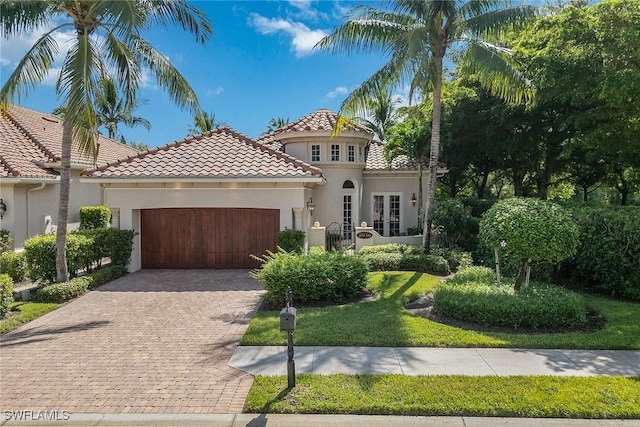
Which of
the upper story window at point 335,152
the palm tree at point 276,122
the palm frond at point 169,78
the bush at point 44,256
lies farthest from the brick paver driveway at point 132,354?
the palm tree at point 276,122

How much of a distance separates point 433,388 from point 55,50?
Result: 37.7 ft

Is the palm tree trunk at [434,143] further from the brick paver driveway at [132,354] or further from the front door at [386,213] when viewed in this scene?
the brick paver driveway at [132,354]

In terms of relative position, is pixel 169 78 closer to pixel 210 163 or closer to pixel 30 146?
pixel 210 163

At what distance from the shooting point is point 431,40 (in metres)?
12.1

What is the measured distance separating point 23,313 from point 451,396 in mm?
9087

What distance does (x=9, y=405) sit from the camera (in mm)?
5078

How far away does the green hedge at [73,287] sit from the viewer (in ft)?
32.4

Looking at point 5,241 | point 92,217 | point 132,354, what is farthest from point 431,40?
point 92,217

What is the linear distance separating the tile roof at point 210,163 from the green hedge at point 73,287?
126 inches

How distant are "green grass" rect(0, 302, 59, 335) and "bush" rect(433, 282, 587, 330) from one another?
8878 mm

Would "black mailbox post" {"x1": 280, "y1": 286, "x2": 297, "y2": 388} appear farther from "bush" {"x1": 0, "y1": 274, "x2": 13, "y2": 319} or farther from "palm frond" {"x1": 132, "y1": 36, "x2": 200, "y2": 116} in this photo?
"palm frond" {"x1": 132, "y1": 36, "x2": 200, "y2": 116}

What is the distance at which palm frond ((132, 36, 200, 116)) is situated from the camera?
35.2ft

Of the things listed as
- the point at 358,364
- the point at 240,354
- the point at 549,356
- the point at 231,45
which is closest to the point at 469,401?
the point at 358,364

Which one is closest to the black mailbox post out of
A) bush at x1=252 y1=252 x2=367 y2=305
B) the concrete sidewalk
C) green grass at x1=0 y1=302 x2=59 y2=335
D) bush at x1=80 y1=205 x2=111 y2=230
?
the concrete sidewalk
